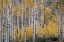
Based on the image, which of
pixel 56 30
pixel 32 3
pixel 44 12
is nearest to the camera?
pixel 32 3

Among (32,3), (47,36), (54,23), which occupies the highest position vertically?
(32,3)

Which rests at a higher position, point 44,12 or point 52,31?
point 44,12

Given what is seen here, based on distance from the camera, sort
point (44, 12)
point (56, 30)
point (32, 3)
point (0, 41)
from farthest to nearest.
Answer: point (44, 12), point (56, 30), point (32, 3), point (0, 41)

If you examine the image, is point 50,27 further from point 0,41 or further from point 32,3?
point 0,41

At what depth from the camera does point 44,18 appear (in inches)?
696

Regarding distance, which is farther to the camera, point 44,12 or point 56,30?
point 44,12

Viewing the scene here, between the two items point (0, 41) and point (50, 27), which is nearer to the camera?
point (0, 41)

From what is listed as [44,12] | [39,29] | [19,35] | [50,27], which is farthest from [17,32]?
[44,12]

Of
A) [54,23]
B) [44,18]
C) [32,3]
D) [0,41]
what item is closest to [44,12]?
[44,18]

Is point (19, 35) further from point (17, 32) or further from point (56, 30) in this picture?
point (56, 30)

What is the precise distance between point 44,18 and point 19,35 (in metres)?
5.23

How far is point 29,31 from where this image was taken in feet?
42.8

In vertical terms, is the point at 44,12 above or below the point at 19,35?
above

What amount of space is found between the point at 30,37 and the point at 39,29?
1.38m
